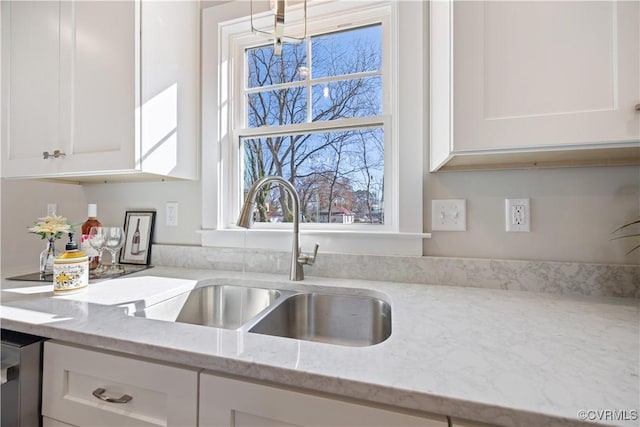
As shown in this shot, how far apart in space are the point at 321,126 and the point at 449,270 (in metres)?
0.83

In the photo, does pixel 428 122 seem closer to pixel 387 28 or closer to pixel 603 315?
pixel 387 28

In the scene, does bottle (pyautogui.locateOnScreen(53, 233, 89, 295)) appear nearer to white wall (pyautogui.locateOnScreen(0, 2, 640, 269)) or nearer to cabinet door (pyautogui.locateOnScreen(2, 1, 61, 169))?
cabinet door (pyautogui.locateOnScreen(2, 1, 61, 169))

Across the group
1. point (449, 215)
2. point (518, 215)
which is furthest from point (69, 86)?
point (518, 215)

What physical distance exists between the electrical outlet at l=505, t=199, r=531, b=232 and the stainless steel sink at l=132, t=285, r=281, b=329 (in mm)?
907

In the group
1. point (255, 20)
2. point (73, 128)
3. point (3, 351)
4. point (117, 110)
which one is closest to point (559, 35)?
point (255, 20)

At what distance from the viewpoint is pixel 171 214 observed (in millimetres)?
1498

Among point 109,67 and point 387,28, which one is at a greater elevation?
point 387,28

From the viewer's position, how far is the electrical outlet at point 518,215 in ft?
3.40

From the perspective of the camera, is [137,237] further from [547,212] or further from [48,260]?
[547,212]

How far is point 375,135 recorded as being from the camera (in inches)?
50.7

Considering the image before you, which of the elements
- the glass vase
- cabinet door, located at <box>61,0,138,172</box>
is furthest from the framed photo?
cabinet door, located at <box>61,0,138,172</box>

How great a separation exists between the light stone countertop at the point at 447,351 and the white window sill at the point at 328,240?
0.80ft

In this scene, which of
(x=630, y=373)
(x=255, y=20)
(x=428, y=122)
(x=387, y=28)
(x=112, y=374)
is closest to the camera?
(x=630, y=373)

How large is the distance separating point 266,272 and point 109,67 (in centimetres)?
107
